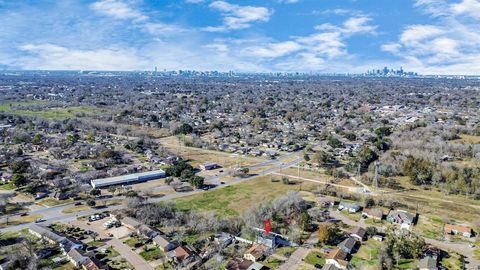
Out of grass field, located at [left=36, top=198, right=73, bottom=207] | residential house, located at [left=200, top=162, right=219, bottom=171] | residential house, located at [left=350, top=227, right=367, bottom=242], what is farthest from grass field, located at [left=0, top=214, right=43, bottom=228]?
residential house, located at [left=350, top=227, right=367, bottom=242]

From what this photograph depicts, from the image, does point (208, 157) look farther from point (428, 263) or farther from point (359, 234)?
point (428, 263)

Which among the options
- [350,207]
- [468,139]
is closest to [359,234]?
[350,207]

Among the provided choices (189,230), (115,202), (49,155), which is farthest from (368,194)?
(49,155)

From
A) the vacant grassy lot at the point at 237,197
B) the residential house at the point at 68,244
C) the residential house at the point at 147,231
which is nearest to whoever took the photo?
the residential house at the point at 68,244

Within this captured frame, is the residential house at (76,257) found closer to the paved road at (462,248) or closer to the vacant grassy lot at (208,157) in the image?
the paved road at (462,248)

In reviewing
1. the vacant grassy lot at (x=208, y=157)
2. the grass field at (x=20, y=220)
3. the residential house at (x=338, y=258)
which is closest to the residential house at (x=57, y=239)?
the grass field at (x=20, y=220)
